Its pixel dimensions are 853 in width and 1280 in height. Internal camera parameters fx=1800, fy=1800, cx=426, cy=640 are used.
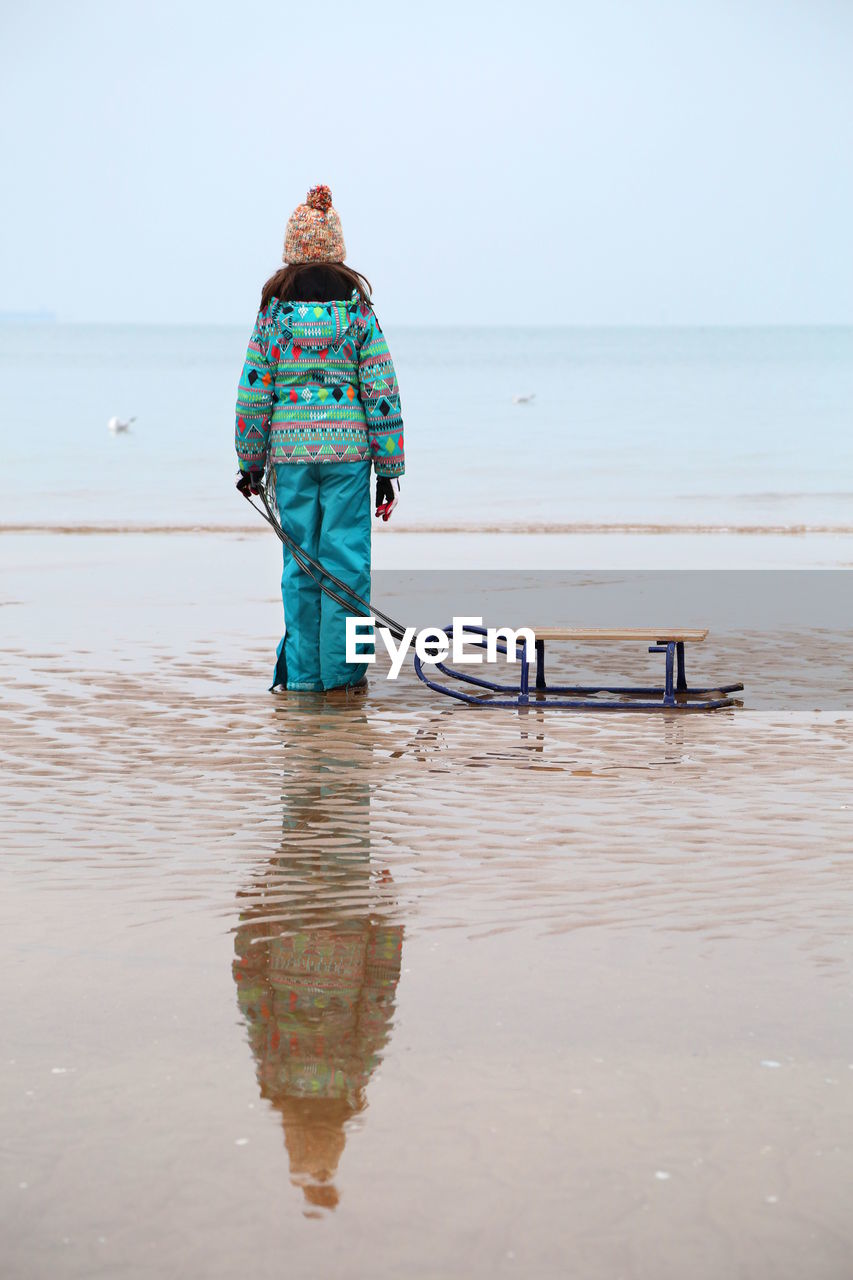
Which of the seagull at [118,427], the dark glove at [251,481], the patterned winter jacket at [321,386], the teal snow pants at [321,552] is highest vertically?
the seagull at [118,427]

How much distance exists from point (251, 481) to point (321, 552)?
470mm

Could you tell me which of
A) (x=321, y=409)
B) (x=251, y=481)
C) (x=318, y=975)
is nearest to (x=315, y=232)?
(x=321, y=409)

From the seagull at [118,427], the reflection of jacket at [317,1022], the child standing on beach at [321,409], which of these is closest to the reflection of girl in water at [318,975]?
the reflection of jacket at [317,1022]

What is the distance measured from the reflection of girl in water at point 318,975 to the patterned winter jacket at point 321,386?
2.26 meters

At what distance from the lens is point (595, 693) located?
8320 mm

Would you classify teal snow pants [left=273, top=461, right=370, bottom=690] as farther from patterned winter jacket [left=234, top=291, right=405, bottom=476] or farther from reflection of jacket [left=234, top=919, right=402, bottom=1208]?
reflection of jacket [left=234, top=919, right=402, bottom=1208]

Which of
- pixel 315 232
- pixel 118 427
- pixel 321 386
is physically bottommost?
pixel 321 386

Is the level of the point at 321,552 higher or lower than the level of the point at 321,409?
lower

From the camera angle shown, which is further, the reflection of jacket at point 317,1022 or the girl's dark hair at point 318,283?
the girl's dark hair at point 318,283

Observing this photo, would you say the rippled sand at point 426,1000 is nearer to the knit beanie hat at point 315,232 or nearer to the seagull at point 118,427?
the knit beanie hat at point 315,232

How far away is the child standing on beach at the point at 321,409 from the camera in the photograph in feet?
26.0

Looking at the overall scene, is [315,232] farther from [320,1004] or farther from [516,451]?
[516,451]

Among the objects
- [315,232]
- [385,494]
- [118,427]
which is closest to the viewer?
[315,232]

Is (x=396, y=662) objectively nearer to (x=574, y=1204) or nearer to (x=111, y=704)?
(x=111, y=704)
